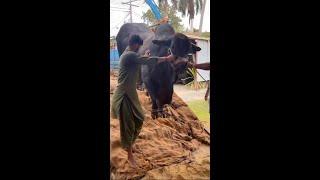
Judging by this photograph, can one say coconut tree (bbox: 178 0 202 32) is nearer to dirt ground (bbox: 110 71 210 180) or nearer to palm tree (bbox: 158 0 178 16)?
palm tree (bbox: 158 0 178 16)

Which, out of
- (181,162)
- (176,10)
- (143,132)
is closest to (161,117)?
(143,132)

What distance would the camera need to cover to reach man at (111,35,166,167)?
102 inches

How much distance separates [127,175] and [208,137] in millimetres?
743

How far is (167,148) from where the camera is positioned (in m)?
2.58

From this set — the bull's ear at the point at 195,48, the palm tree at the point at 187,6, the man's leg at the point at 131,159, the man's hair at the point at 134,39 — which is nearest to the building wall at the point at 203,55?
the bull's ear at the point at 195,48

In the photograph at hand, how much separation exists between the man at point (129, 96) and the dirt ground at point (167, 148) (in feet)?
0.15

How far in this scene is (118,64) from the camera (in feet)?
8.52

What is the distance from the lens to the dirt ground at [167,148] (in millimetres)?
2547

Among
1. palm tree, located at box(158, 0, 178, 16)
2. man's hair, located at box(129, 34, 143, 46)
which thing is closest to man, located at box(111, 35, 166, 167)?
man's hair, located at box(129, 34, 143, 46)

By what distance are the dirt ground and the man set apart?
0.15 feet

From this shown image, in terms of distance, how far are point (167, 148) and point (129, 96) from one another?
1.77 ft

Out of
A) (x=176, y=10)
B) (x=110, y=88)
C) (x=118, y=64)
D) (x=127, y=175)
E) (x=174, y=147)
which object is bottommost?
(x=127, y=175)

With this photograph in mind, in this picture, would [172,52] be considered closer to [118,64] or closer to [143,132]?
[118,64]

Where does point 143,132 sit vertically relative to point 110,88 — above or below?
below
